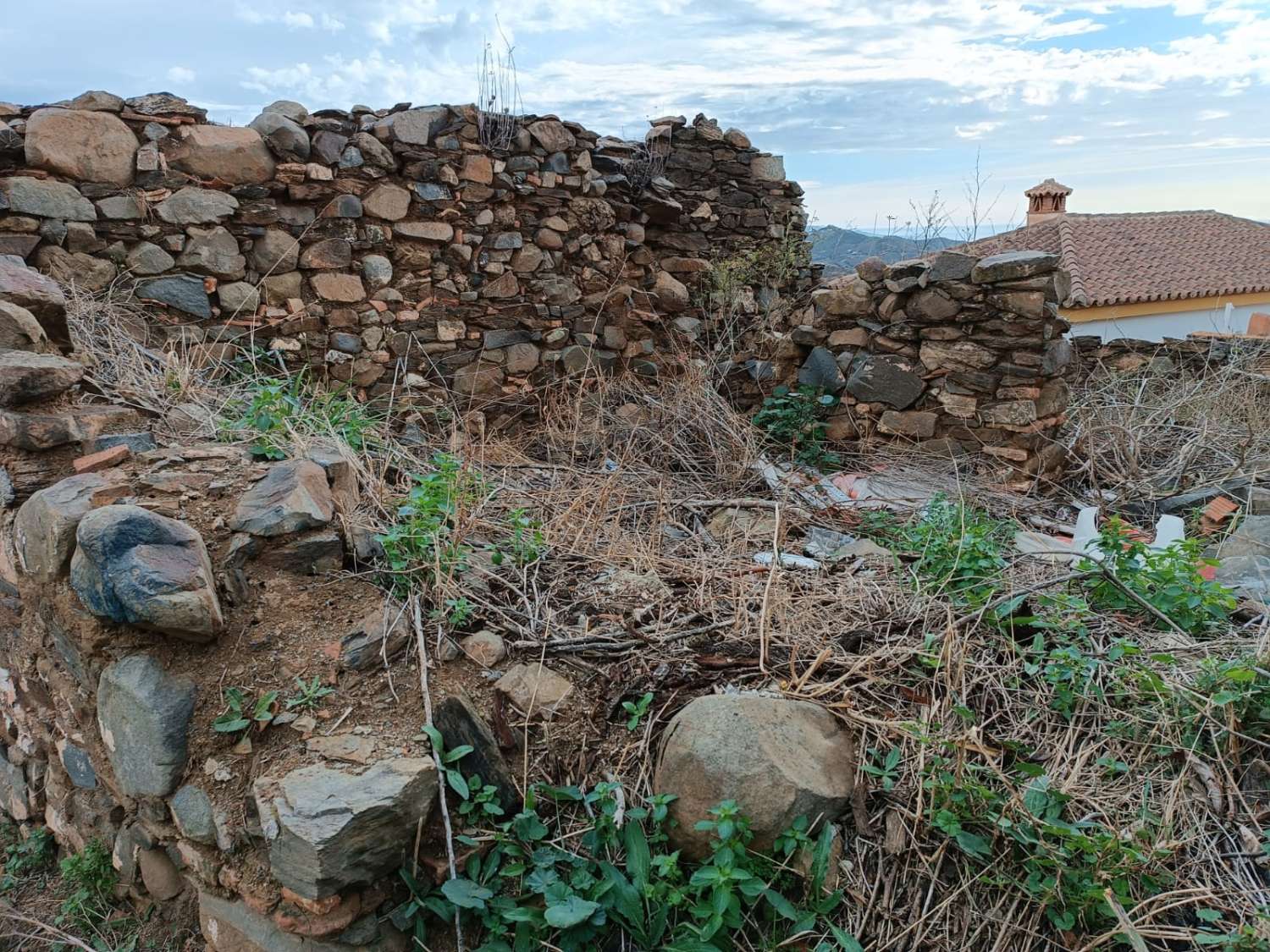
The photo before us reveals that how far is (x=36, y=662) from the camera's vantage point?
2.40m

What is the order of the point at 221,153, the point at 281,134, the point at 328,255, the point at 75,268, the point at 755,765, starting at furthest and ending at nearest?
1. the point at 328,255
2. the point at 281,134
3. the point at 221,153
4. the point at 75,268
5. the point at 755,765

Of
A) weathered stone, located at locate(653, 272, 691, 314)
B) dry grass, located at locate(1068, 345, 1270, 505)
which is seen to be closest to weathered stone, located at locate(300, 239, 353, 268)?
weathered stone, located at locate(653, 272, 691, 314)

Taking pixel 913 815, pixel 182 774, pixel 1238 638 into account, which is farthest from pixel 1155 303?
pixel 182 774

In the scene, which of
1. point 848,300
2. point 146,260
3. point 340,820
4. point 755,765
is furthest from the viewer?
point 848,300

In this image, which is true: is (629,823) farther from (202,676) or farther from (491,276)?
(491,276)

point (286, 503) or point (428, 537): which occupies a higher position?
point (286, 503)

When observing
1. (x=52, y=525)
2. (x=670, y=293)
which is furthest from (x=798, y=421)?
(x=52, y=525)

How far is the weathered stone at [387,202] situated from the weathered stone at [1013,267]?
10.9 ft

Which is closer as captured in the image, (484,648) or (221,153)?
(484,648)

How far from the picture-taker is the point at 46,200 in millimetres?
3832

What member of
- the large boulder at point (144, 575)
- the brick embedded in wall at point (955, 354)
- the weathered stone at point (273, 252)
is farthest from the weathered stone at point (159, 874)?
the brick embedded in wall at point (955, 354)

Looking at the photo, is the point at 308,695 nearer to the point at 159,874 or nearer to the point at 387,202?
the point at 159,874

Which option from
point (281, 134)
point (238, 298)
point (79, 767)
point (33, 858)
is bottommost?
point (33, 858)

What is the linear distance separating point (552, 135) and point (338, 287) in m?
1.75
